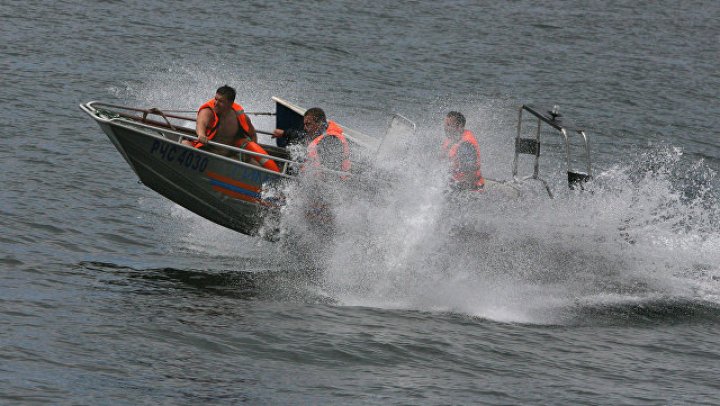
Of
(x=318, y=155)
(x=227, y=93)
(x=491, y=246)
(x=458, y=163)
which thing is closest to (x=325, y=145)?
(x=318, y=155)

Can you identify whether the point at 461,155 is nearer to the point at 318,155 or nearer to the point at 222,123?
the point at 318,155

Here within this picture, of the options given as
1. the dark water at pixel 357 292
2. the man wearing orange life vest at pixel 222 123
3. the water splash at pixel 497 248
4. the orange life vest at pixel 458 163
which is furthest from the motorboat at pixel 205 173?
the orange life vest at pixel 458 163

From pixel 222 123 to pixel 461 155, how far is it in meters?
2.80

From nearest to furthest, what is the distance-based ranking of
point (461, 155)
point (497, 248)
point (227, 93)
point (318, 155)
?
1. point (318, 155)
2. point (227, 93)
3. point (497, 248)
4. point (461, 155)

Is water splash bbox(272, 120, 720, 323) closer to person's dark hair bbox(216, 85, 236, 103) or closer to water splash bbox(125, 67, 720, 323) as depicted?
water splash bbox(125, 67, 720, 323)

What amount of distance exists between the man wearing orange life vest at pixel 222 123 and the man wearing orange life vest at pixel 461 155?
7.80 feet

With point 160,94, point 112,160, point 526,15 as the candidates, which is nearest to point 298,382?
point 112,160

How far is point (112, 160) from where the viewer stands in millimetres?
18328

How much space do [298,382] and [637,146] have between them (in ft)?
50.4

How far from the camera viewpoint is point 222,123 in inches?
514

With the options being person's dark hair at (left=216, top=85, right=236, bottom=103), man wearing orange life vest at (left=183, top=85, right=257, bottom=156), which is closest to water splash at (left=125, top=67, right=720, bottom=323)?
man wearing orange life vest at (left=183, top=85, right=257, bottom=156)

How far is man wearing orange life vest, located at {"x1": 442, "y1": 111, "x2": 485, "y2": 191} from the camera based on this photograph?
13062 mm

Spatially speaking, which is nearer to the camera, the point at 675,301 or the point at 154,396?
the point at 154,396

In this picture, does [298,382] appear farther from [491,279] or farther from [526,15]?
[526,15]
